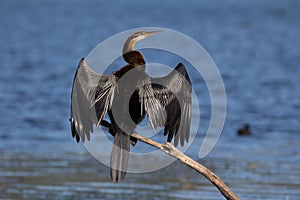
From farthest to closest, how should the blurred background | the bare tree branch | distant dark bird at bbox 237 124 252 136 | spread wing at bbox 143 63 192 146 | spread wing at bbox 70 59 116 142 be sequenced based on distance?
distant dark bird at bbox 237 124 252 136
the blurred background
spread wing at bbox 143 63 192 146
spread wing at bbox 70 59 116 142
the bare tree branch

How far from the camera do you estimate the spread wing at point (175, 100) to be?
20.2 feet

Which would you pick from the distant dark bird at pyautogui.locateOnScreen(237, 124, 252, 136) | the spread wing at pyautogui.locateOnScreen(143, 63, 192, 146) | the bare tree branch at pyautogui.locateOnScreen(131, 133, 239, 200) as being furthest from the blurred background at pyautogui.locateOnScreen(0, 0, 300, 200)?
the bare tree branch at pyautogui.locateOnScreen(131, 133, 239, 200)

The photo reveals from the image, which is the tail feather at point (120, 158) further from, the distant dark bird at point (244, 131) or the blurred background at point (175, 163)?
the distant dark bird at point (244, 131)

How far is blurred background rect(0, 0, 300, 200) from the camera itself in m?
8.56

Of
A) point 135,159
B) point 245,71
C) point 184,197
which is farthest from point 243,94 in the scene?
point 184,197

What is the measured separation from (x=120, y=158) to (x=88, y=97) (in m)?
0.56

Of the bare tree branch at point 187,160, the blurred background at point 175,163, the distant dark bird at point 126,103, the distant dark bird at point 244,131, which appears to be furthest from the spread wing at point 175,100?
the distant dark bird at point 244,131

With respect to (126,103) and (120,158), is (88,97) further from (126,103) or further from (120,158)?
(120,158)

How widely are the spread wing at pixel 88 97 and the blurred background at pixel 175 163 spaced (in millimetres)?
2059

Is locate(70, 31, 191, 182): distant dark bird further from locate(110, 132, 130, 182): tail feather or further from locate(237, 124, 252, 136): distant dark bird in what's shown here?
locate(237, 124, 252, 136): distant dark bird

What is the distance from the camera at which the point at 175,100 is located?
6.31 metres

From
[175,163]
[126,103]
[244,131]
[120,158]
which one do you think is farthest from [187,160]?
[244,131]

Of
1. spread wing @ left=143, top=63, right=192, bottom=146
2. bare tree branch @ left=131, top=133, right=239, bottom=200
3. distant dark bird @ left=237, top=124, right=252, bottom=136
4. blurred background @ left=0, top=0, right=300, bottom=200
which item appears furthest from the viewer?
distant dark bird @ left=237, top=124, right=252, bottom=136

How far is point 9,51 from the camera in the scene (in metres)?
26.1
